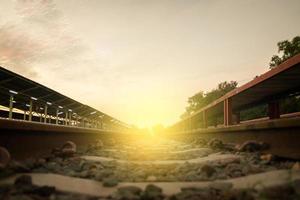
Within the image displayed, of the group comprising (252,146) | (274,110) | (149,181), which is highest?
(274,110)

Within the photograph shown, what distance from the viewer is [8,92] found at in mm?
16312

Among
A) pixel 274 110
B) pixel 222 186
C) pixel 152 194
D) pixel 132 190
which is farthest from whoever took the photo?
pixel 274 110

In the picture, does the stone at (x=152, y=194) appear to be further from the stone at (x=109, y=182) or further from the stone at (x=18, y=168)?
the stone at (x=18, y=168)

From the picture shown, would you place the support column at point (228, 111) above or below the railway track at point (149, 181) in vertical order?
above

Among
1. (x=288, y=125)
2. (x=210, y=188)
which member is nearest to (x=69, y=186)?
(x=210, y=188)

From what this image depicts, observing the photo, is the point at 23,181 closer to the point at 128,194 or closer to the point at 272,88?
the point at 128,194

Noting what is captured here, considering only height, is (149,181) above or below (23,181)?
below

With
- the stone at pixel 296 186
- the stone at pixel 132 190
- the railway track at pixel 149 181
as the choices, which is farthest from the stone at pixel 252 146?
the stone at pixel 132 190

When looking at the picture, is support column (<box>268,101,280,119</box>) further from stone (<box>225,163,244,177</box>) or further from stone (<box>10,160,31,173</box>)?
stone (<box>10,160,31,173</box>)

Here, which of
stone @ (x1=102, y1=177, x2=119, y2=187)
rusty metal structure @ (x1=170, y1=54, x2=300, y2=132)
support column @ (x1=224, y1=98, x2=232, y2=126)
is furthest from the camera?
support column @ (x1=224, y1=98, x2=232, y2=126)

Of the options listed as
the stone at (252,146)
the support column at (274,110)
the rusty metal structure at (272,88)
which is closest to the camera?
the stone at (252,146)

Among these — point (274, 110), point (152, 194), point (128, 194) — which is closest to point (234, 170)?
point (152, 194)

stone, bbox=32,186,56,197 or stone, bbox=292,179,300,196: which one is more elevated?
stone, bbox=292,179,300,196

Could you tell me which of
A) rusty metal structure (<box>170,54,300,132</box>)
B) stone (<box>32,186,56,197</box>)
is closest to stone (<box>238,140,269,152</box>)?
rusty metal structure (<box>170,54,300,132</box>)
